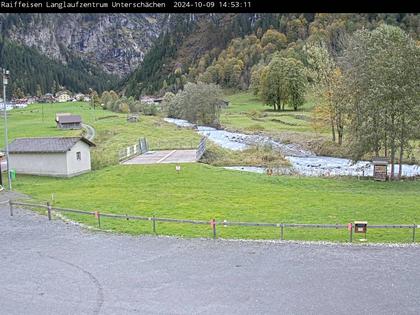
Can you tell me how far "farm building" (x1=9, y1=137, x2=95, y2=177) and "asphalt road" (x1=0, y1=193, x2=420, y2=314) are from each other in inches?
763

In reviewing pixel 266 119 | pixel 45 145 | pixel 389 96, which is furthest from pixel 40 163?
pixel 266 119

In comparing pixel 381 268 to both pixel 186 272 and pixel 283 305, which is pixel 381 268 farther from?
pixel 186 272

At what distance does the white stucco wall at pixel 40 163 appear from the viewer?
40.9m

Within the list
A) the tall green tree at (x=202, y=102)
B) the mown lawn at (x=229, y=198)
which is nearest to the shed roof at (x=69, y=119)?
the tall green tree at (x=202, y=102)

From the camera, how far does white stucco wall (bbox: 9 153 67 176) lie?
40906 millimetres

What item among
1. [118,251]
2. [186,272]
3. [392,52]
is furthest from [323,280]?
[392,52]

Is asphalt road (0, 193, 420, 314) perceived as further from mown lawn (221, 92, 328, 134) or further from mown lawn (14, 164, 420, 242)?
mown lawn (221, 92, 328, 134)

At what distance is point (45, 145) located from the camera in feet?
136

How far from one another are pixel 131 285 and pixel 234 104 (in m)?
122

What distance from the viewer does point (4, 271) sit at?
1734 centimetres

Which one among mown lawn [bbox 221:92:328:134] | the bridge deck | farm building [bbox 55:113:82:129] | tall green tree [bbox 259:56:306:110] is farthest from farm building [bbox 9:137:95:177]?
tall green tree [bbox 259:56:306:110]

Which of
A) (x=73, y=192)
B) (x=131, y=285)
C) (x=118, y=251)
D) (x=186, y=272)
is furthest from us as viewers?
(x=73, y=192)

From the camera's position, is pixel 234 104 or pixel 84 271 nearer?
pixel 84 271

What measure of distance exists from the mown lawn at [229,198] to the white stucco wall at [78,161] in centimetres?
147
